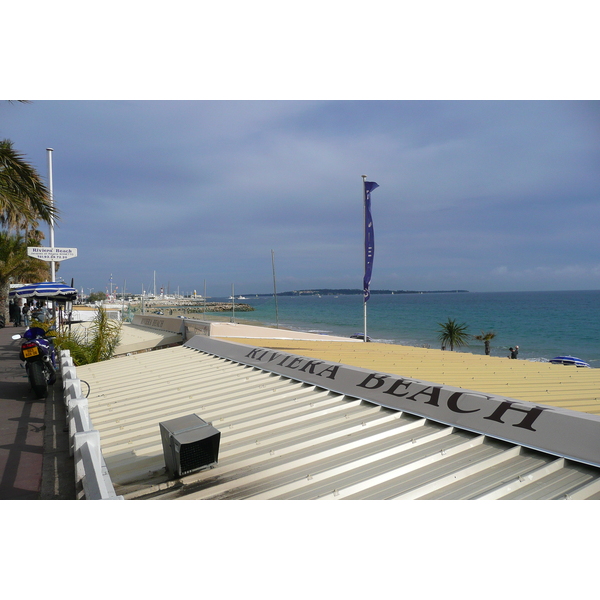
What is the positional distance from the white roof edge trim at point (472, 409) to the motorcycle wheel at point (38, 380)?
15.1 feet

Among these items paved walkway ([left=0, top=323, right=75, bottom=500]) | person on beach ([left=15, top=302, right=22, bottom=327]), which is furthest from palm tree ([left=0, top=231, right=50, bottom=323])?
paved walkway ([left=0, top=323, right=75, bottom=500])

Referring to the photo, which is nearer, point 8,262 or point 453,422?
point 453,422

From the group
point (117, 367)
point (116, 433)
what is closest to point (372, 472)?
point (116, 433)

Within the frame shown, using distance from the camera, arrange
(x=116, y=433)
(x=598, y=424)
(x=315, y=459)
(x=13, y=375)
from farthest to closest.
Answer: (x=13, y=375) < (x=116, y=433) < (x=315, y=459) < (x=598, y=424)

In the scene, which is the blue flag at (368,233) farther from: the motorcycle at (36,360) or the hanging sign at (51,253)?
the hanging sign at (51,253)

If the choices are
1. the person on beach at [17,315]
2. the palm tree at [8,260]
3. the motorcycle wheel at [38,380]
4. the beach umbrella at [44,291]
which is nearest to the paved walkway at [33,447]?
the motorcycle wheel at [38,380]

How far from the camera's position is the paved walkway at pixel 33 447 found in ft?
13.7

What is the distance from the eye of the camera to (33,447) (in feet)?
17.6

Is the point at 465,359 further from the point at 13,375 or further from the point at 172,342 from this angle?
the point at 13,375

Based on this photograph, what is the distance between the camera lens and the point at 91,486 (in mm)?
2906

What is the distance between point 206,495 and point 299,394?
97.9 inches

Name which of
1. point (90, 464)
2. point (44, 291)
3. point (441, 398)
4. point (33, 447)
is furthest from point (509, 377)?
point (44, 291)

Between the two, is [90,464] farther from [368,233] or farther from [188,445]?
[368,233]

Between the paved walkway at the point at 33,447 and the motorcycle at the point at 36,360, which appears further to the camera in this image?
the motorcycle at the point at 36,360
